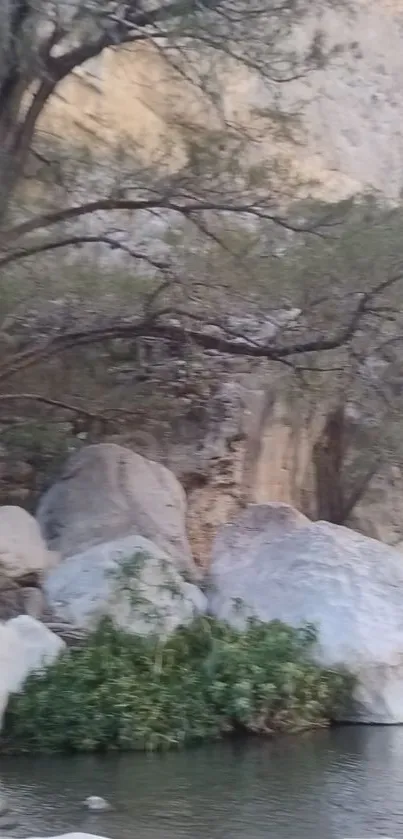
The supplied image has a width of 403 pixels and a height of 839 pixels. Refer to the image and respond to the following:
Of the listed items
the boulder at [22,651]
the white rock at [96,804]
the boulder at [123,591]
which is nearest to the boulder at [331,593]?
the boulder at [123,591]

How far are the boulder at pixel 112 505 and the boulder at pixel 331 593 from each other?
56 cm

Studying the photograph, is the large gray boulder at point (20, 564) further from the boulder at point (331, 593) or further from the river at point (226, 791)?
the river at point (226, 791)

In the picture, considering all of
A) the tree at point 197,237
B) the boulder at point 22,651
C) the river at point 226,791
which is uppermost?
the tree at point 197,237

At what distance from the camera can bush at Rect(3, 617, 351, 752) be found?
644cm

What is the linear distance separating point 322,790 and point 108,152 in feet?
15.5

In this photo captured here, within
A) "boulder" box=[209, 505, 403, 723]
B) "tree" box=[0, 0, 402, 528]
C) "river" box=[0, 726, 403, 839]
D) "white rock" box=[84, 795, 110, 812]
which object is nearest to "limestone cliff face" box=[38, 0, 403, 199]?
"tree" box=[0, 0, 402, 528]

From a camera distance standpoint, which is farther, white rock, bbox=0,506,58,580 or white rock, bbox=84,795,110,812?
white rock, bbox=0,506,58,580

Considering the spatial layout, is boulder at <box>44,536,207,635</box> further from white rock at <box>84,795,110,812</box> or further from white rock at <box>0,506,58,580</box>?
white rock at <box>84,795,110,812</box>

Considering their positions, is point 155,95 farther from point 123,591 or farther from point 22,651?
point 22,651

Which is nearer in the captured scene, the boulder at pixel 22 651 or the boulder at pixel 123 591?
the boulder at pixel 22 651

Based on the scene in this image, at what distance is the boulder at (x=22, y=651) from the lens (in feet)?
21.8

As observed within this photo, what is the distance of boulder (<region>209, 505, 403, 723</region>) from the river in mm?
621

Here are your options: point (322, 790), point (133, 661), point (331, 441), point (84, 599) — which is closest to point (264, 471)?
point (331, 441)

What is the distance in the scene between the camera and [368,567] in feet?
27.7
